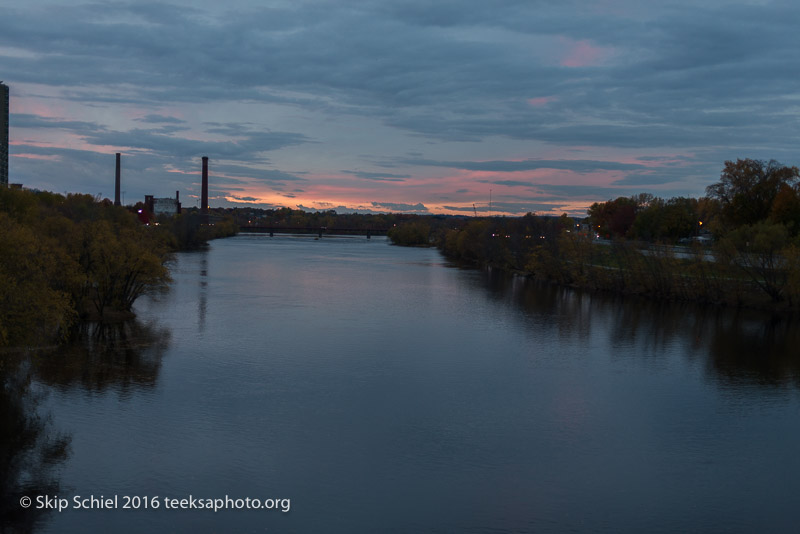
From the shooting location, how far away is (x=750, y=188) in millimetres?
61125

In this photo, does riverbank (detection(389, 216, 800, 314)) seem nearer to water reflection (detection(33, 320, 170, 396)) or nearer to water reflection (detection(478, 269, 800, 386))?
water reflection (detection(478, 269, 800, 386))

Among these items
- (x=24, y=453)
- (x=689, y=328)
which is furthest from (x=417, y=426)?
(x=689, y=328)

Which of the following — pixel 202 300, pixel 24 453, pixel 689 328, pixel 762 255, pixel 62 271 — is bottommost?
pixel 24 453

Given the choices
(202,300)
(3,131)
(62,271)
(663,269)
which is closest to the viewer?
(62,271)

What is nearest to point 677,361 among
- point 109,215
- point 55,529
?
point 55,529

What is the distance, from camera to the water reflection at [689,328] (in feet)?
94.0

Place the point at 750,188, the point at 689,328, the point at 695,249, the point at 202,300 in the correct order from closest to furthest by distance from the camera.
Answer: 1. the point at 689,328
2. the point at 202,300
3. the point at 695,249
4. the point at 750,188

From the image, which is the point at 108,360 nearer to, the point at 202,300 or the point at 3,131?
the point at 202,300

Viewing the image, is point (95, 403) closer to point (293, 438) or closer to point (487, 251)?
point (293, 438)

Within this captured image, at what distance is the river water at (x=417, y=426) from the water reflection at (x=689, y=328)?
0.81 ft

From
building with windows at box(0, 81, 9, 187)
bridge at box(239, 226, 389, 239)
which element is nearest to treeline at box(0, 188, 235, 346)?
building with windows at box(0, 81, 9, 187)

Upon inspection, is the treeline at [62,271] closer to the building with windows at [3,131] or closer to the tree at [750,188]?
the tree at [750,188]

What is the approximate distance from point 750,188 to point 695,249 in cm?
1588

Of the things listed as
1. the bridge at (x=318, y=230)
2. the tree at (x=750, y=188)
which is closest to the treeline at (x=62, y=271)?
the tree at (x=750, y=188)
